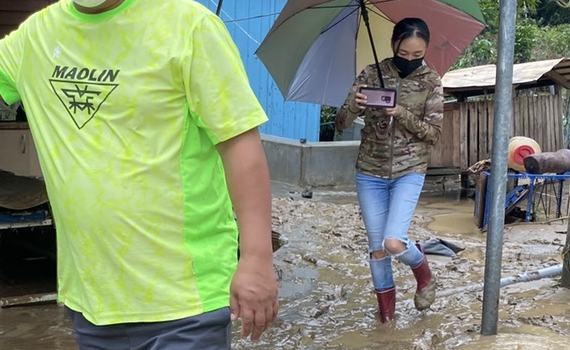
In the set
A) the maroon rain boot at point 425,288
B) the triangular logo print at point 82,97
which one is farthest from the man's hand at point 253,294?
the maroon rain boot at point 425,288

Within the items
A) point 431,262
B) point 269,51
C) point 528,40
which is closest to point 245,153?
point 269,51

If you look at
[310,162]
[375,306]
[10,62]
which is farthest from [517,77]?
[10,62]

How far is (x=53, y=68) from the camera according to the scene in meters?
2.12

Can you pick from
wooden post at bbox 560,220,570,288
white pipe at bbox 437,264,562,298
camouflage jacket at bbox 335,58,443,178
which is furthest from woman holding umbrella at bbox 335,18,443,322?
wooden post at bbox 560,220,570,288

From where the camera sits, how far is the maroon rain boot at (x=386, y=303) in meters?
4.98

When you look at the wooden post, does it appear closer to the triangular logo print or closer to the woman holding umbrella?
the woman holding umbrella

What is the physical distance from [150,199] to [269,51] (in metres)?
3.96

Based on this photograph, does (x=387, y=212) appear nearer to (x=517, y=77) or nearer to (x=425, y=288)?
(x=425, y=288)

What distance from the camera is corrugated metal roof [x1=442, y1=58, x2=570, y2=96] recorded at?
37.3 feet

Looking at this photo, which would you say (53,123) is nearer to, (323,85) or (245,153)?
(245,153)

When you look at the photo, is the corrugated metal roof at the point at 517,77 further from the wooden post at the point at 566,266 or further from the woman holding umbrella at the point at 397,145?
the woman holding umbrella at the point at 397,145

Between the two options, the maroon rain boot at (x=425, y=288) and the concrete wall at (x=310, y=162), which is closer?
the maroon rain boot at (x=425, y=288)

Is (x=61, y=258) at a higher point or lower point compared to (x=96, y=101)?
lower

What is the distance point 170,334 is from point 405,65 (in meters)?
3.21
